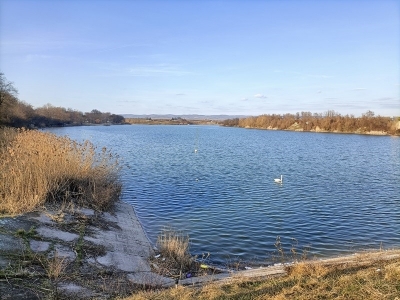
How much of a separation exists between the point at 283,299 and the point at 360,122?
103m

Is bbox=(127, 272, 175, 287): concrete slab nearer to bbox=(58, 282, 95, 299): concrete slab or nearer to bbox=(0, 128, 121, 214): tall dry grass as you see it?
bbox=(58, 282, 95, 299): concrete slab

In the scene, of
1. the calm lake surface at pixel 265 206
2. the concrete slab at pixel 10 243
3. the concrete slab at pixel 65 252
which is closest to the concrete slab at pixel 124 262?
the concrete slab at pixel 65 252

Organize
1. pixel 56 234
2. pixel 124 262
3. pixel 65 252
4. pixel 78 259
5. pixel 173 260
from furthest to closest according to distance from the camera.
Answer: pixel 173 260
pixel 56 234
pixel 124 262
pixel 65 252
pixel 78 259

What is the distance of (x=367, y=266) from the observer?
7395 millimetres

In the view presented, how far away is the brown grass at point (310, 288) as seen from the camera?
5227 mm

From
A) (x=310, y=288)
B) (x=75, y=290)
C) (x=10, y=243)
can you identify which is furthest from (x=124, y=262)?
(x=310, y=288)

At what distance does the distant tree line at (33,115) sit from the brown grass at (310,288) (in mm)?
40373

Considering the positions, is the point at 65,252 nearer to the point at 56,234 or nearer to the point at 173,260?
the point at 56,234

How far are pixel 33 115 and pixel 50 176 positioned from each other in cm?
8166

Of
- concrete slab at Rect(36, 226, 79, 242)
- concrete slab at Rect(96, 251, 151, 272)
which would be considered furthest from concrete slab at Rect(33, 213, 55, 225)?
concrete slab at Rect(96, 251, 151, 272)

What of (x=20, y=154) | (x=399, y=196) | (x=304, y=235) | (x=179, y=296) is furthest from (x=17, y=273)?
(x=399, y=196)

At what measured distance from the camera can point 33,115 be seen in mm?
84062

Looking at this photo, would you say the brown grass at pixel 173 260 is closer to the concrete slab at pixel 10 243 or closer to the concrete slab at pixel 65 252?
the concrete slab at pixel 65 252

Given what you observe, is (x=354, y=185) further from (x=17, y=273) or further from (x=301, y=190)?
(x=17, y=273)
